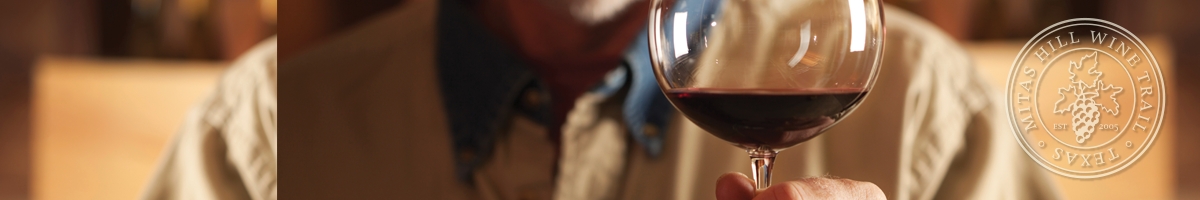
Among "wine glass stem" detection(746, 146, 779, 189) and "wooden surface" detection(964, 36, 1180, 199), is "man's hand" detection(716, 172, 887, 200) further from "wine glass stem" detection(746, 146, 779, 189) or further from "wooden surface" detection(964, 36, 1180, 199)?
"wooden surface" detection(964, 36, 1180, 199)

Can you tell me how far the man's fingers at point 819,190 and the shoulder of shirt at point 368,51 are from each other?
1.90ft

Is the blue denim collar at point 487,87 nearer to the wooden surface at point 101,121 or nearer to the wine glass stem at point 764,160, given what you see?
the wooden surface at point 101,121

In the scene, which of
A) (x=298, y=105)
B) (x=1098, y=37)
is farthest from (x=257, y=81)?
(x=1098, y=37)

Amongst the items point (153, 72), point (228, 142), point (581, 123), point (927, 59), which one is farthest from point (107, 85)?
point (927, 59)

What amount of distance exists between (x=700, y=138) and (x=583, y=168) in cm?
14

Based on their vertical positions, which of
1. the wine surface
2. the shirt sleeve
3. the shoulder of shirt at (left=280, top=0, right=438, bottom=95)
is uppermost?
the shoulder of shirt at (left=280, top=0, right=438, bottom=95)

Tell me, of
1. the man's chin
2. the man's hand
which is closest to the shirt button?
the man's chin

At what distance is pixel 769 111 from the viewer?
13.2 inches

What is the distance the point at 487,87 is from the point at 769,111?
499mm

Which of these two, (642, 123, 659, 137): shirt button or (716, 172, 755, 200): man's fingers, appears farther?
(642, 123, 659, 137): shirt button

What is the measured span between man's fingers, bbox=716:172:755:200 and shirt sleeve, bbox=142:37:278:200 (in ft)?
2.08

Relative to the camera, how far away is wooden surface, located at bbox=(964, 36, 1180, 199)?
2.46 ft

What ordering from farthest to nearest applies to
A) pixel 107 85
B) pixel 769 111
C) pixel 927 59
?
pixel 927 59, pixel 107 85, pixel 769 111

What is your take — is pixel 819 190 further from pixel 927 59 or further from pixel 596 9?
pixel 927 59
